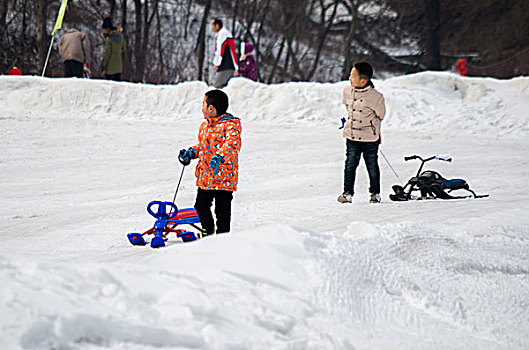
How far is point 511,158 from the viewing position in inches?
394

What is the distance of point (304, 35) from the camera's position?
3269cm

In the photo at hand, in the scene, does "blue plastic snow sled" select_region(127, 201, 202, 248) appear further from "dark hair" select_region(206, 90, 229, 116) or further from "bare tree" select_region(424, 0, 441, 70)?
"bare tree" select_region(424, 0, 441, 70)

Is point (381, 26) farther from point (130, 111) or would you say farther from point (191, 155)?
point (191, 155)

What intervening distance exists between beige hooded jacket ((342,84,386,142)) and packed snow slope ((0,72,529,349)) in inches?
33.0

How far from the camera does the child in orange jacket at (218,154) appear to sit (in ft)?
15.4

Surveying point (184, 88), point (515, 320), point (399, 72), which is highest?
point (399, 72)

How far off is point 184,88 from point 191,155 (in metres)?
9.65

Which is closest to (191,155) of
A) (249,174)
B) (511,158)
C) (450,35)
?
(249,174)

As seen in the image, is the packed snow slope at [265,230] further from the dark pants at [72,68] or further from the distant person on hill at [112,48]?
the distant person on hill at [112,48]

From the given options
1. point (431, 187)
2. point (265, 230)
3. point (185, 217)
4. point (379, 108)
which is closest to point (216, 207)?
point (185, 217)

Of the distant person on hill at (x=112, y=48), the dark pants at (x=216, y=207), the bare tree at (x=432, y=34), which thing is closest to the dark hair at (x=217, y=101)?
the dark pants at (x=216, y=207)

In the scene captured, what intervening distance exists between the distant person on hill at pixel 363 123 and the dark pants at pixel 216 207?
2.28 metres

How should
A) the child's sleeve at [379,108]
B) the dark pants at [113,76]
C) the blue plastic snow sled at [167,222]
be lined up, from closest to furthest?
the blue plastic snow sled at [167,222]
the child's sleeve at [379,108]
the dark pants at [113,76]

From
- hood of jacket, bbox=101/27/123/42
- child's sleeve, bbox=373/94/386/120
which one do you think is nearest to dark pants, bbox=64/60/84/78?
hood of jacket, bbox=101/27/123/42
